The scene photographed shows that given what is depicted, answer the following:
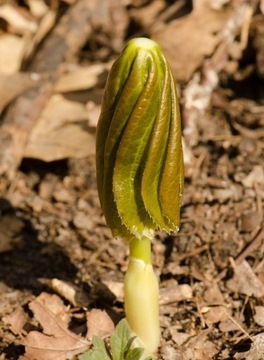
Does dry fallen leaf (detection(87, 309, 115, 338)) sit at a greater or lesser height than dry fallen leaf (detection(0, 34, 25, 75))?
lesser

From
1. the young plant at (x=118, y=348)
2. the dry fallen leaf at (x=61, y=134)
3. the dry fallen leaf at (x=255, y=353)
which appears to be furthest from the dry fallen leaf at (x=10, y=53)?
the dry fallen leaf at (x=255, y=353)

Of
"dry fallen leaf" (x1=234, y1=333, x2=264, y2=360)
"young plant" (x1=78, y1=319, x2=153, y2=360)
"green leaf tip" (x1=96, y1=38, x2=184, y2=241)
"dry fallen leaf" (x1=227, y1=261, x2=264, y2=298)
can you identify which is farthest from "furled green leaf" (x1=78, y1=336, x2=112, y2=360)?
"dry fallen leaf" (x1=227, y1=261, x2=264, y2=298)

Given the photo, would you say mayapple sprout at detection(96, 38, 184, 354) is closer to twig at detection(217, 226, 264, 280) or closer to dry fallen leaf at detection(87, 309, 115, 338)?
dry fallen leaf at detection(87, 309, 115, 338)

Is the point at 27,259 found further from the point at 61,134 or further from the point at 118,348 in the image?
the point at 118,348

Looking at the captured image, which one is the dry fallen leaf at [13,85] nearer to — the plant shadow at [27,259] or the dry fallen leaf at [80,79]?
the dry fallen leaf at [80,79]

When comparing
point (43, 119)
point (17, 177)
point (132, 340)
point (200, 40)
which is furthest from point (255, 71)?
point (132, 340)

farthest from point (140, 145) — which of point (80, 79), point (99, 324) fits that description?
point (80, 79)
